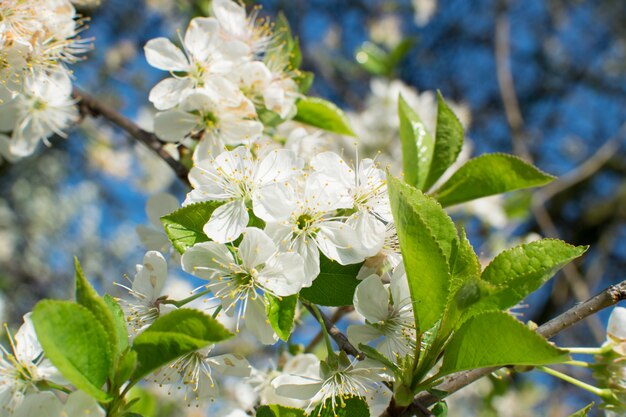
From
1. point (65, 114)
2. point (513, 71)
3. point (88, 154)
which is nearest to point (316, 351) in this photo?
point (65, 114)

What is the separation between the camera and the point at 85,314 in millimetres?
825

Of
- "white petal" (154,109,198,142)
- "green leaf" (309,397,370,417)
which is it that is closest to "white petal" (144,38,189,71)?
"white petal" (154,109,198,142)

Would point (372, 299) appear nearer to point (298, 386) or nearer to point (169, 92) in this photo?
point (298, 386)

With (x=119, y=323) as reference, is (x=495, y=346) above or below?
above

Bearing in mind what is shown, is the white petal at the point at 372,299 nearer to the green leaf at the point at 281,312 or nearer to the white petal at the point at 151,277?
the green leaf at the point at 281,312

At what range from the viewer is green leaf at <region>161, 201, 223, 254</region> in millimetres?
986

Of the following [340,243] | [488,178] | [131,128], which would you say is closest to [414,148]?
[488,178]

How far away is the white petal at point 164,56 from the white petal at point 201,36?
0.03m

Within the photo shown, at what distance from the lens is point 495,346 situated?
33.8 inches

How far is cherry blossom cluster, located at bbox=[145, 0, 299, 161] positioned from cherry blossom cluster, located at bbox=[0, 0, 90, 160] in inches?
8.6

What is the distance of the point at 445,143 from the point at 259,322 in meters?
0.65

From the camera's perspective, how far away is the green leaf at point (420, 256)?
2.89 feet

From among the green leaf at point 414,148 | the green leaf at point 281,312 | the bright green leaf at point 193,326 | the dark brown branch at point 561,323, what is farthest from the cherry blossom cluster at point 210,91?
the dark brown branch at point 561,323

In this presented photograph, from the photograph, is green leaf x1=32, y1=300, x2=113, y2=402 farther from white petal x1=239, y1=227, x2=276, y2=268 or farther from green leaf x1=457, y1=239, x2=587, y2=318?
green leaf x1=457, y1=239, x2=587, y2=318
